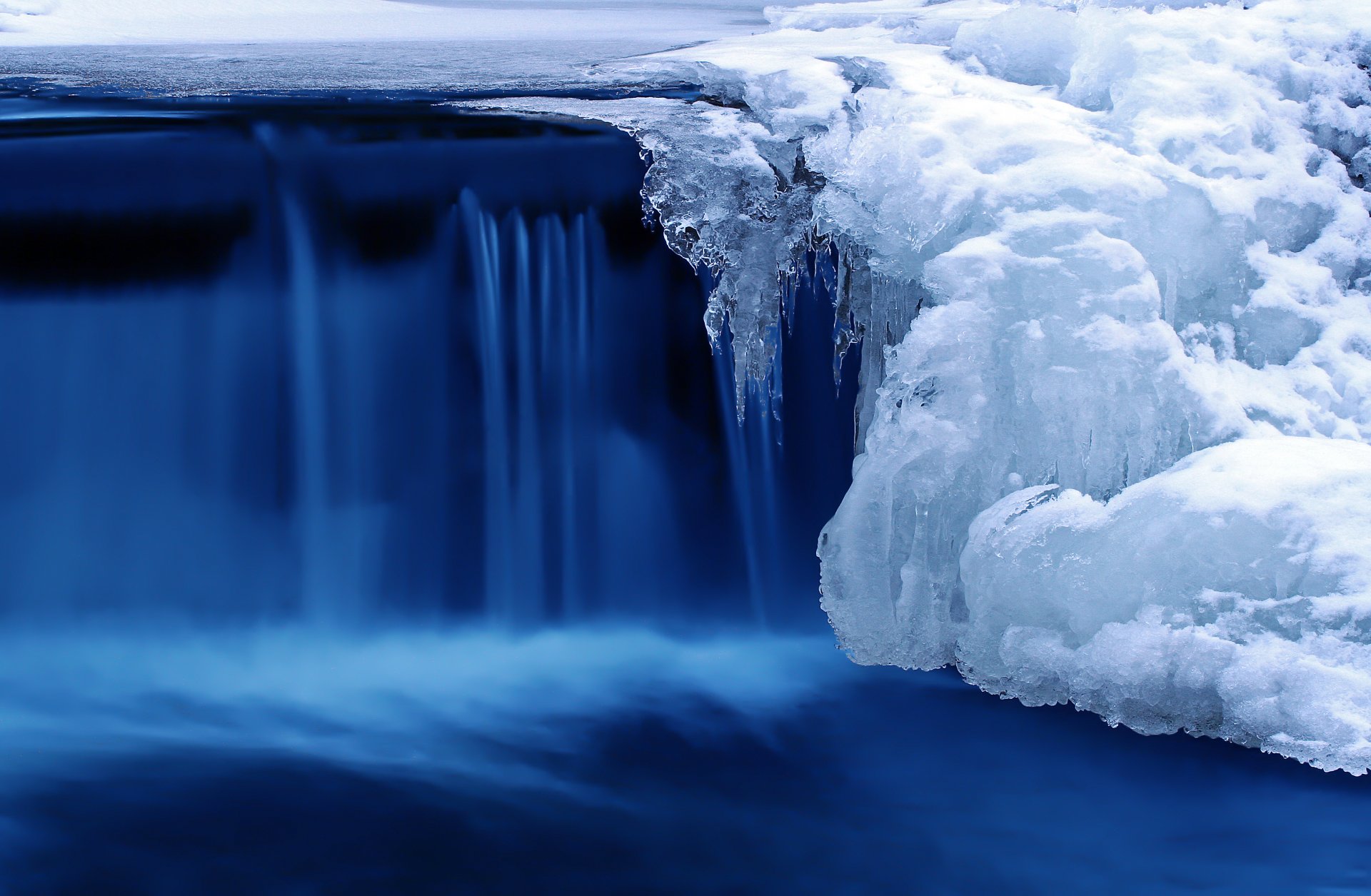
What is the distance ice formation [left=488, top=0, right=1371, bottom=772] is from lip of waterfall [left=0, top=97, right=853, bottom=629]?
319 millimetres

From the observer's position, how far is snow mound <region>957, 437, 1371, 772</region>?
8.09ft

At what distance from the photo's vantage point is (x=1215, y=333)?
3.00 meters

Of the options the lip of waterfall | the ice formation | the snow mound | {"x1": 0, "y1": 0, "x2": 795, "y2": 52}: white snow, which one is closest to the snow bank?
{"x1": 0, "y1": 0, "x2": 795, "y2": 52}: white snow

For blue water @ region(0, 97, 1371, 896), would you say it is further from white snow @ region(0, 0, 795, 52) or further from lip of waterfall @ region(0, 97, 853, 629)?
white snow @ region(0, 0, 795, 52)

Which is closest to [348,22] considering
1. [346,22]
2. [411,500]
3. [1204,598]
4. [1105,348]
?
[346,22]

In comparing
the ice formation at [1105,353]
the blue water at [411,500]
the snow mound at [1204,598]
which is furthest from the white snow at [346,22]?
the snow mound at [1204,598]

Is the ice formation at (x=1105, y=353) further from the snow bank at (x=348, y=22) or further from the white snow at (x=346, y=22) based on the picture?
the white snow at (x=346, y=22)

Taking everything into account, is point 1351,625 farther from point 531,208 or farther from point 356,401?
point 356,401

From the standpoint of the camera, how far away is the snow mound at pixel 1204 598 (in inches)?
97.1

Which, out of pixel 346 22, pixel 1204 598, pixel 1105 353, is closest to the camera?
pixel 1204 598

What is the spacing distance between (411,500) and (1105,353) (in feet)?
5.73

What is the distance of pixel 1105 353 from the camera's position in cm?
271

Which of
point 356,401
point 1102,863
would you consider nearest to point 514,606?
point 356,401

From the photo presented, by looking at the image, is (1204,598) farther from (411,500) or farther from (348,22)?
(348,22)
